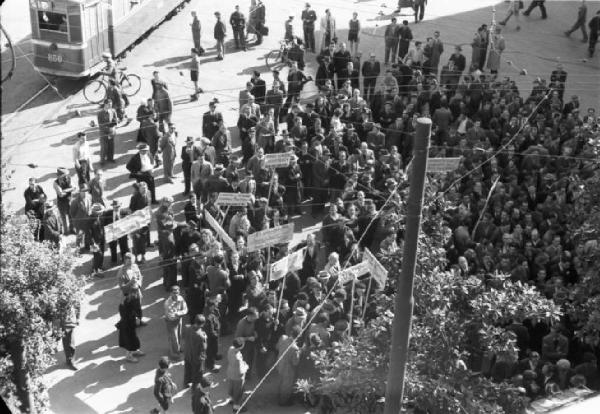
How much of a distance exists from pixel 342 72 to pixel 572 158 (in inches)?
308

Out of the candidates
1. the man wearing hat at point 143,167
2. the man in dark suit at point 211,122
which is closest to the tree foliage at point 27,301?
the man wearing hat at point 143,167

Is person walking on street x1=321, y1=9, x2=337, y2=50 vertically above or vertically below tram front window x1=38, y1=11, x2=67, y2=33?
below

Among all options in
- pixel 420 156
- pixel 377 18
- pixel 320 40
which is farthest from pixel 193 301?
pixel 377 18

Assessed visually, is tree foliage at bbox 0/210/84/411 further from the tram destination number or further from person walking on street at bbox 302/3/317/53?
person walking on street at bbox 302/3/317/53

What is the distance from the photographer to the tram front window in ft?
87.9

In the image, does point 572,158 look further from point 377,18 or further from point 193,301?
point 377,18

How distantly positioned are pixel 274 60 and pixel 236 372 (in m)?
15.5

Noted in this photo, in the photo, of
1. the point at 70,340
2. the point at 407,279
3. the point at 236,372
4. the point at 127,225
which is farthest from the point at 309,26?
the point at 407,279

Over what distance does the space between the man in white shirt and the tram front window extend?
574cm

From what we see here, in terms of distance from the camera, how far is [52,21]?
26.9 metres

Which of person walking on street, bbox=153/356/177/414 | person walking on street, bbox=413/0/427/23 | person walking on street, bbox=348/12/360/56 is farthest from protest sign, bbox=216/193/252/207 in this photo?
person walking on street, bbox=413/0/427/23

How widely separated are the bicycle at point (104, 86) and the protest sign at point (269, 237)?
391 inches

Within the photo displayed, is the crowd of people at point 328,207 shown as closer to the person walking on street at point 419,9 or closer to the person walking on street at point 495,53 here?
the person walking on street at point 495,53

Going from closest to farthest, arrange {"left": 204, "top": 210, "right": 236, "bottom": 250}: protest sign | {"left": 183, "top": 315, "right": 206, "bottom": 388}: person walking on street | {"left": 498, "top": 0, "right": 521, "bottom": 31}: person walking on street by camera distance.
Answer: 1. {"left": 183, "top": 315, "right": 206, "bottom": 388}: person walking on street
2. {"left": 204, "top": 210, "right": 236, "bottom": 250}: protest sign
3. {"left": 498, "top": 0, "right": 521, "bottom": 31}: person walking on street
